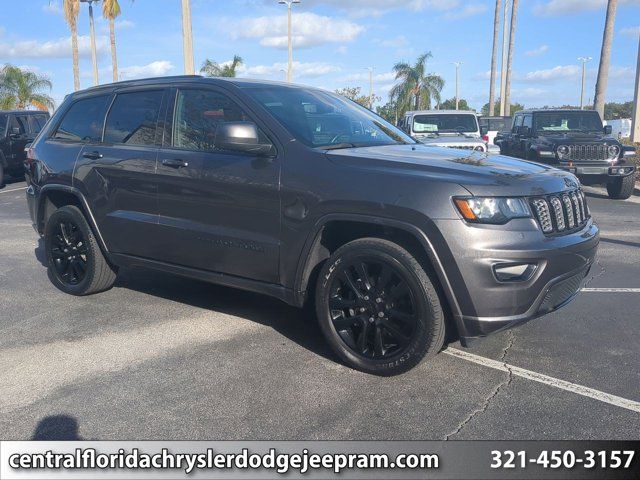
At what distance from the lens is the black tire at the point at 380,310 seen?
3586 millimetres

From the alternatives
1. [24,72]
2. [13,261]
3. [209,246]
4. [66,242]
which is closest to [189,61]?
[13,261]

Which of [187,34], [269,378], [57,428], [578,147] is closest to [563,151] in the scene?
[578,147]

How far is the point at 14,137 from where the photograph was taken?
16.3 metres

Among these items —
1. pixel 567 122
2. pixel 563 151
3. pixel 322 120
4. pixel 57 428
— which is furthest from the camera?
pixel 567 122

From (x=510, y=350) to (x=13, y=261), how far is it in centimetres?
575

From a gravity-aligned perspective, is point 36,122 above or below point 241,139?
below

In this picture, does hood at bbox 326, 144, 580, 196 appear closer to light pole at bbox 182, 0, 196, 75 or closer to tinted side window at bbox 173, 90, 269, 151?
tinted side window at bbox 173, 90, 269, 151

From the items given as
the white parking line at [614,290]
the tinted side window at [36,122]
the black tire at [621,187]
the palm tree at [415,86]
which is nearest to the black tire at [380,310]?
the white parking line at [614,290]

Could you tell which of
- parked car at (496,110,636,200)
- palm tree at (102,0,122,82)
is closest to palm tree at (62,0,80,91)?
palm tree at (102,0,122,82)

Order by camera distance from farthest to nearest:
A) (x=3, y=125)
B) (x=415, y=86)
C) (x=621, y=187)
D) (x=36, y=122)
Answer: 1. (x=415, y=86)
2. (x=36, y=122)
3. (x=3, y=125)
4. (x=621, y=187)

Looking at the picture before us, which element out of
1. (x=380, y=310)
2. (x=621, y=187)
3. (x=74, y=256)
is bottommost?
(x=621, y=187)

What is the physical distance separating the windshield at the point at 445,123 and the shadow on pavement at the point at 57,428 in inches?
470

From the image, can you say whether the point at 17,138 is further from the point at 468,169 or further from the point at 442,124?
the point at 468,169

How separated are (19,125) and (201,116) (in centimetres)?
1413
